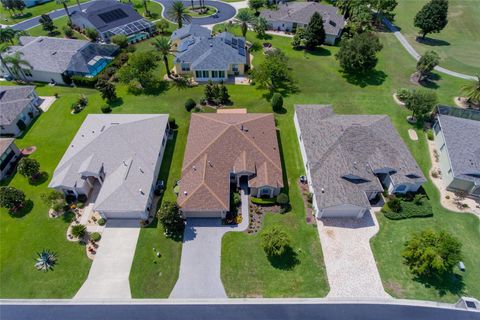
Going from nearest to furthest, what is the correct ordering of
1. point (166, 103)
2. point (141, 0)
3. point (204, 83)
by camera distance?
point (166, 103) < point (204, 83) < point (141, 0)

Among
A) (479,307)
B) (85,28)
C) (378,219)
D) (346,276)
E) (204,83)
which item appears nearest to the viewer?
(479,307)

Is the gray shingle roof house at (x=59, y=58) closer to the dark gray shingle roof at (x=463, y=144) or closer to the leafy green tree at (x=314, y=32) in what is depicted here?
the leafy green tree at (x=314, y=32)

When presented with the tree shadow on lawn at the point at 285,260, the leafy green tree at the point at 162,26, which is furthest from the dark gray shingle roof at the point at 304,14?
the tree shadow on lawn at the point at 285,260

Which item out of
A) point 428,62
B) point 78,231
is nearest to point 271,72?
point 428,62

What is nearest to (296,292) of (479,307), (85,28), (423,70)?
(479,307)

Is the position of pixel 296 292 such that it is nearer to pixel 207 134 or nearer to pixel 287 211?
pixel 287 211

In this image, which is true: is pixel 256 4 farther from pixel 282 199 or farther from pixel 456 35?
pixel 282 199

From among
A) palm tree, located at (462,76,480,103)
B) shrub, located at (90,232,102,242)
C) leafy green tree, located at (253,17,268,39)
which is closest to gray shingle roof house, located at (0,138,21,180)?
shrub, located at (90,232,102,242)

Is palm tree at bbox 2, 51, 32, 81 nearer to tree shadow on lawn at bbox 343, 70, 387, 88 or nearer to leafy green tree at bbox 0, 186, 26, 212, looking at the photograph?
leafy green tree at bbox 0, 186, 26, 212
